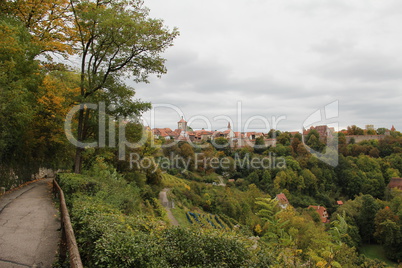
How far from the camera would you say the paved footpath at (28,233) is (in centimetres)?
477

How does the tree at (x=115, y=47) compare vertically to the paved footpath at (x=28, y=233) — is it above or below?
above

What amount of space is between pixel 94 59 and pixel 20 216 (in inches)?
321

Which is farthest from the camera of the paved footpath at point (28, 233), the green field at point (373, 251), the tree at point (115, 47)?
the green field at point (373, 251)

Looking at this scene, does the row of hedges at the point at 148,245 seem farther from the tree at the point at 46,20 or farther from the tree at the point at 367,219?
the tree at the point at 367,219

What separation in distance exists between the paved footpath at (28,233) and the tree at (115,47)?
5.15 meters

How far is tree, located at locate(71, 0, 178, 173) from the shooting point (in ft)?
38.1

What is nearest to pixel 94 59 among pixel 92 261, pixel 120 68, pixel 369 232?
pixel 120 68

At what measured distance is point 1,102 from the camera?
30.1ft

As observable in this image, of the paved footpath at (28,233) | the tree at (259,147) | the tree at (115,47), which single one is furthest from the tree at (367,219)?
the paved footpath at (28,233)

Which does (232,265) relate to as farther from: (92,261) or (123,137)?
(123,137)

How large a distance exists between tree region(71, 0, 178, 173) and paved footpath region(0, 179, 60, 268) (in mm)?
5151

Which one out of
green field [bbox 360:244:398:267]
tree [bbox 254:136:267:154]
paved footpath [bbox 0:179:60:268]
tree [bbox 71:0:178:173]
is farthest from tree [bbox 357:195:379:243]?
paved footpath [bbox 0:179:60:268]

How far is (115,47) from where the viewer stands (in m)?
12.6

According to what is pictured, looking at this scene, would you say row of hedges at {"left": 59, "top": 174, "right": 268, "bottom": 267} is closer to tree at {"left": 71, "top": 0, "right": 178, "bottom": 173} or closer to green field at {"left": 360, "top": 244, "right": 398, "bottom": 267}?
tree at {"left": 71, "top": 0, "right": 178, "bottom": 173}
